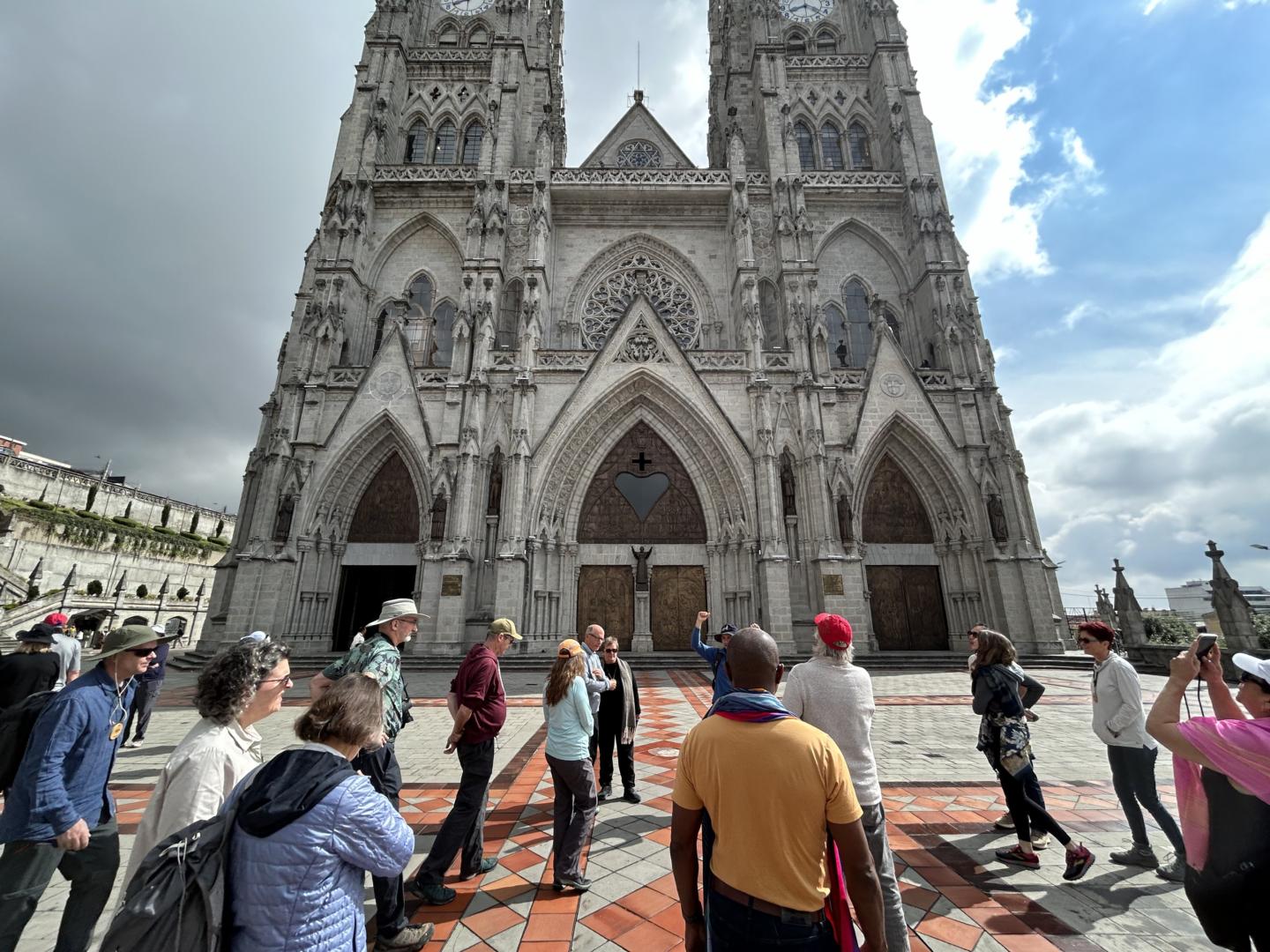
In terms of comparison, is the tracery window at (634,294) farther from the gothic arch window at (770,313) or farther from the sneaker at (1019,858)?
the sneaker at (1019,858)

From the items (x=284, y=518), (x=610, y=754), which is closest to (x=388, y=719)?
(x=610, y=754)

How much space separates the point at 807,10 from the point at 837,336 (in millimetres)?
19174

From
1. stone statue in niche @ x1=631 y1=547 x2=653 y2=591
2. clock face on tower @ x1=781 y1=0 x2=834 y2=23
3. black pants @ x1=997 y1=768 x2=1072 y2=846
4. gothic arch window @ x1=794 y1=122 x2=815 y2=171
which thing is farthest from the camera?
clock face on tower @ x1=781 y1=0 x2=834 y2=23

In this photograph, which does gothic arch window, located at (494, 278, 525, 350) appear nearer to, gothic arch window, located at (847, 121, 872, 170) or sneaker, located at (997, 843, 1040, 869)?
gothic arch window, located at (847, 121, 872, 170)

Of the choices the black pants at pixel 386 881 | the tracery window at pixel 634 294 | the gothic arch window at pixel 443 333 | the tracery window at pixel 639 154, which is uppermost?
the tracery window at pixel 639 154

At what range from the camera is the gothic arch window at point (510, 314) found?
17.8m

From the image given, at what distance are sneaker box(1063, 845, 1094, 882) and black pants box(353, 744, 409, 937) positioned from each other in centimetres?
399

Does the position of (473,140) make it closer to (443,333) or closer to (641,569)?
(443,333)

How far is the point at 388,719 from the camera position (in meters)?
3.00

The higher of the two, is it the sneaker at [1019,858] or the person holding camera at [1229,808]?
the person holding camera at [1229,808]

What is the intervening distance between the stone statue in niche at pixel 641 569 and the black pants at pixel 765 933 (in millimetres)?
13593

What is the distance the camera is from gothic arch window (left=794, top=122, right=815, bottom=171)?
21.5m

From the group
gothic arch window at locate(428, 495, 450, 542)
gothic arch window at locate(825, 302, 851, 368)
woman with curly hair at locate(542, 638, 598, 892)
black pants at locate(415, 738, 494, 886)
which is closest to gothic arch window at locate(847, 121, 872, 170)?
gothic arch window at locate(825, 302, 851, 368)

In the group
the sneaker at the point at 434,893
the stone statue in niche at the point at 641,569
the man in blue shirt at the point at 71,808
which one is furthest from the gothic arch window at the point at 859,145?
the man in blue shirt at the point at 71,808
